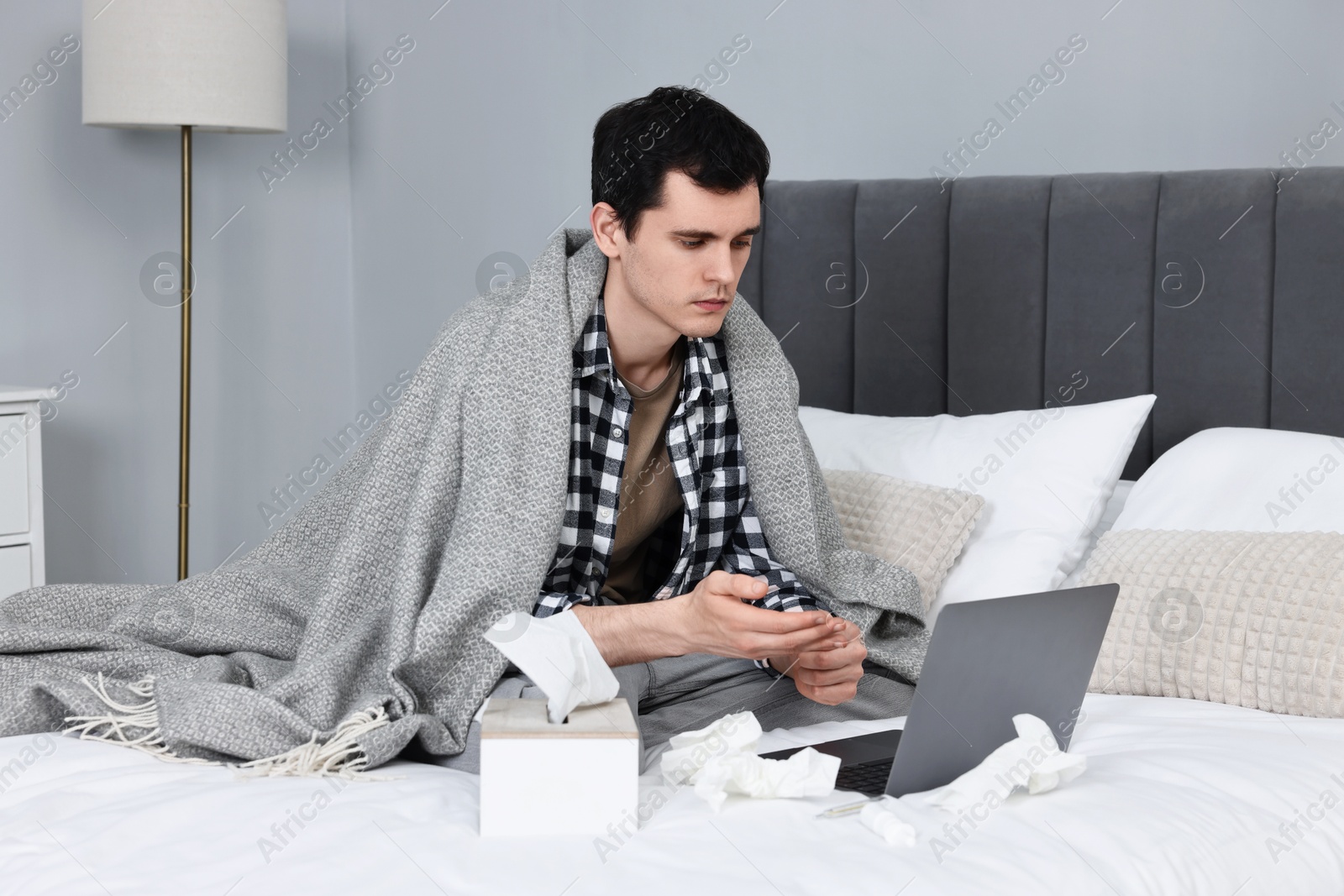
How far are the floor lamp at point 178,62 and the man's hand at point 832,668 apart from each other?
180 cm

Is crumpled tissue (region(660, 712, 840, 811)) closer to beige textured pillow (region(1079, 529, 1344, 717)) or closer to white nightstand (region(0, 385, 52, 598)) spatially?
beige textured pillow (region(1079, 529, 1344, 717))

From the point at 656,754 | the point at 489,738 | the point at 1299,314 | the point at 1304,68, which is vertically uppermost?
the point at 1304,68

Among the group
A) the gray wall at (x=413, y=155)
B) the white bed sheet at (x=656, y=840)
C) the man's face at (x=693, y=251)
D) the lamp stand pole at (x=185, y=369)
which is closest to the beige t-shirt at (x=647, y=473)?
the man's face at (x=693, y=251)

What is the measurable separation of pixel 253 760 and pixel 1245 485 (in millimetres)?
1188

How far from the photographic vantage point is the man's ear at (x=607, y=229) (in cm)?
146

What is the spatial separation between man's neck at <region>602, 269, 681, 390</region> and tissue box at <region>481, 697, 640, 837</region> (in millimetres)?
623

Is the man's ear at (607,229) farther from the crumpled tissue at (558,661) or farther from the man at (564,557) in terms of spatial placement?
the crumpled tissue at (558,661)

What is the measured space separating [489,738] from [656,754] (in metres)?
0.31

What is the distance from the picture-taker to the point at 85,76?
252 centimetres

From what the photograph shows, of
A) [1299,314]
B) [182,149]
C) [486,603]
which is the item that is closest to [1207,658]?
[1299,314]

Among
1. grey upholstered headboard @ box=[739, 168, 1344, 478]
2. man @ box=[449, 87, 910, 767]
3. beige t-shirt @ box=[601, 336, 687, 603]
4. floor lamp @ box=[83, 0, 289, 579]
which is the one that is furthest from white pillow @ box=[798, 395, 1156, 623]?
floor lamp @ box=[83, 0, 289, 579]

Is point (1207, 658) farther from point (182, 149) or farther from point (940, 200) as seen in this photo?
point (182, 149)

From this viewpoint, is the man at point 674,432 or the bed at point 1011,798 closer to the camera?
the bed at point 1011,798

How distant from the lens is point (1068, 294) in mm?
1920
